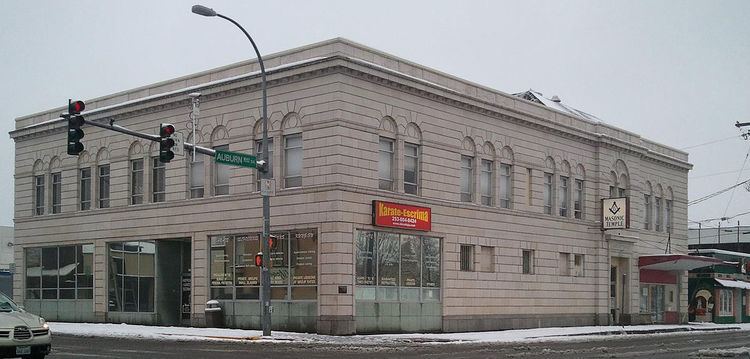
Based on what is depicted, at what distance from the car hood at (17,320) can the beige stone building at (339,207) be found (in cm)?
1730

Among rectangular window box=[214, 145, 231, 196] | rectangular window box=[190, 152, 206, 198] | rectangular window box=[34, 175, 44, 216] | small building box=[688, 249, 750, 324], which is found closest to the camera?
rectangular window box=[214, 145, 231, 196]

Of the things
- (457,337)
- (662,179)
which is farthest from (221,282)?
(662,179)

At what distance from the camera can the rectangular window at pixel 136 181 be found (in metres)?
44.0

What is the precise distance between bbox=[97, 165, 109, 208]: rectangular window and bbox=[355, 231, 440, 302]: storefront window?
15431 millimetres

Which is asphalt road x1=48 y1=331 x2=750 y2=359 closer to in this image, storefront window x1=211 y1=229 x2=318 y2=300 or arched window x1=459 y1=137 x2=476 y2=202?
storefront window x1=211 y1=229 x2=318 y2=300

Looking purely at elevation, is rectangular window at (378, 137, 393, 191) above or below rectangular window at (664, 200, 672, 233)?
above

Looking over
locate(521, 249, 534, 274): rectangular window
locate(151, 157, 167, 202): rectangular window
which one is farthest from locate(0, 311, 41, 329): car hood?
locate(521, 249, 534, 274): rectangular window

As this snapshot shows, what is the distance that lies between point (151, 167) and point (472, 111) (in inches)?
590

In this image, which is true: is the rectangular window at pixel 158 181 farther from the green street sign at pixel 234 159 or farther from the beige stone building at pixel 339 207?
the green street sign at pixel 234 159

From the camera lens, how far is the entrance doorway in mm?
43094

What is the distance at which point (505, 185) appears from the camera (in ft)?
148

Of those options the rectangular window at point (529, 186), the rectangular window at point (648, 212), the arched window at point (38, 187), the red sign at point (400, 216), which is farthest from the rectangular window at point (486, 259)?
the arched window at point (38, 187)

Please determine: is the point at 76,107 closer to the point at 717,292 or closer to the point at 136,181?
the point at 136,181

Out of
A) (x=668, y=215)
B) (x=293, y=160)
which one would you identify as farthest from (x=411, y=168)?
(x=668, y=215)
